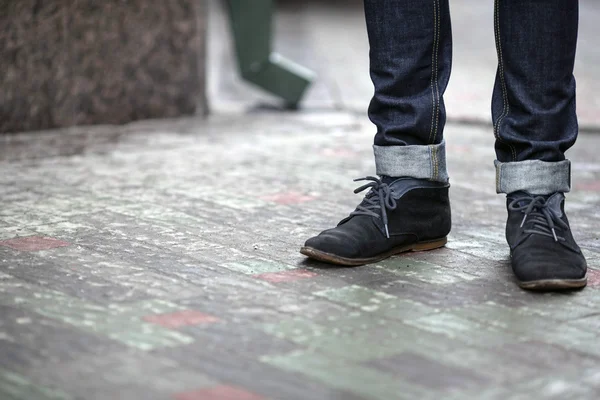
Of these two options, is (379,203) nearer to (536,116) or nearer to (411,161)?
(411,161)

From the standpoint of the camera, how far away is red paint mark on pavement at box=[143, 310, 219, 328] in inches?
53.0

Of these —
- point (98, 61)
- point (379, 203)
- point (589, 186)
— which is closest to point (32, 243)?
point (379, 203)

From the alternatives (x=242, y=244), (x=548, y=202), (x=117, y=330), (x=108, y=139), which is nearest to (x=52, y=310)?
(x=117, y=330)

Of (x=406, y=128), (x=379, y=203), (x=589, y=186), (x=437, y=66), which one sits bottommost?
(x=589, y=186)

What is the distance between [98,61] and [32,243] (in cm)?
175

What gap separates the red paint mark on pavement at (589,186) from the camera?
2497 millimetres

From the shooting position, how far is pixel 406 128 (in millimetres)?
1783

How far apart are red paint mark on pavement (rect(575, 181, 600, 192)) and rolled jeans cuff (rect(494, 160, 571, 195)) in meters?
0.79

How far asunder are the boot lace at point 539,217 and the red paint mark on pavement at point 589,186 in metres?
0.82

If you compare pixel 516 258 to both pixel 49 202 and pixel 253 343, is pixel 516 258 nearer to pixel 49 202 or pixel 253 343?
pixel 253 343

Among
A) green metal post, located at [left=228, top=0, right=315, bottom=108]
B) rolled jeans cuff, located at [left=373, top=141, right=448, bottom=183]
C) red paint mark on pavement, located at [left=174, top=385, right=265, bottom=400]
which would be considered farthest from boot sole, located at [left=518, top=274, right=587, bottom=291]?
green metal post, located at [left=228, top=0, right=315, bottom=108]

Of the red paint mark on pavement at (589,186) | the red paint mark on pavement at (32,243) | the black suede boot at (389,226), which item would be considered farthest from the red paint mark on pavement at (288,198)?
the red paint mark on pavement at (589,186)

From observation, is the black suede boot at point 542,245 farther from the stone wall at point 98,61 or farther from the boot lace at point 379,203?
the stone wall at point 98,61

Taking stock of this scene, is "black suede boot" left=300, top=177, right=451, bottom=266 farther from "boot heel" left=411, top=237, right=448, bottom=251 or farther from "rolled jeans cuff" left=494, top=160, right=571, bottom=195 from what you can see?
"rolled jeans cuff" left=494, top=160, right=571, bottom=195
